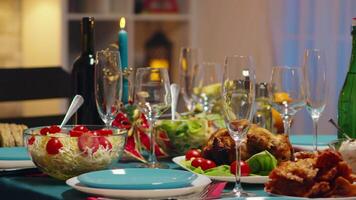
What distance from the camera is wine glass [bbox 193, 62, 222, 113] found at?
7.70ft

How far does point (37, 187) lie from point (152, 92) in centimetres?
33

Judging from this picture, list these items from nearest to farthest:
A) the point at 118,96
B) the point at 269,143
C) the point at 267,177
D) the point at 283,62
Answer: the point at 267,177, the point at 269,143, the point at 118,96, the point at 283,62

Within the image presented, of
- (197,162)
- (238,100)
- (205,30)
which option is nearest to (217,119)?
(197,162)

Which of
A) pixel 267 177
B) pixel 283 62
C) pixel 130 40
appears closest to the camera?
pixel 267 177

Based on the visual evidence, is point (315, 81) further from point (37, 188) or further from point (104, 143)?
point (37, 188)

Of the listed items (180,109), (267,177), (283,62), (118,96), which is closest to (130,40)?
(180,109)

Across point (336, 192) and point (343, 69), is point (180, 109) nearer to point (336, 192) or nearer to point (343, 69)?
point (343, 69)

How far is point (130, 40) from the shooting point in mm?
4258

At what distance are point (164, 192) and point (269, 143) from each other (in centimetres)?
32

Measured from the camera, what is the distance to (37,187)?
1.58 metres

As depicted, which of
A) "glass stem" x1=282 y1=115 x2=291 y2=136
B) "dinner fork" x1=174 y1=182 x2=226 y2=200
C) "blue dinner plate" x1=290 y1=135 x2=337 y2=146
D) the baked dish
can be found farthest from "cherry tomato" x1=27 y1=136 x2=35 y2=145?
"blue dinner plate" x1=290 y1=135 x2=337 y2=146

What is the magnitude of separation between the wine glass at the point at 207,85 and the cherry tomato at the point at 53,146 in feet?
2.59

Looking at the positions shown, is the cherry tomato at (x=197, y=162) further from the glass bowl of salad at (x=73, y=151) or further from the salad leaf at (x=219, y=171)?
the glass bowl of salad at (x=73, y=151)

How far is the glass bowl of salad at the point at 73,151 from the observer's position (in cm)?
161
